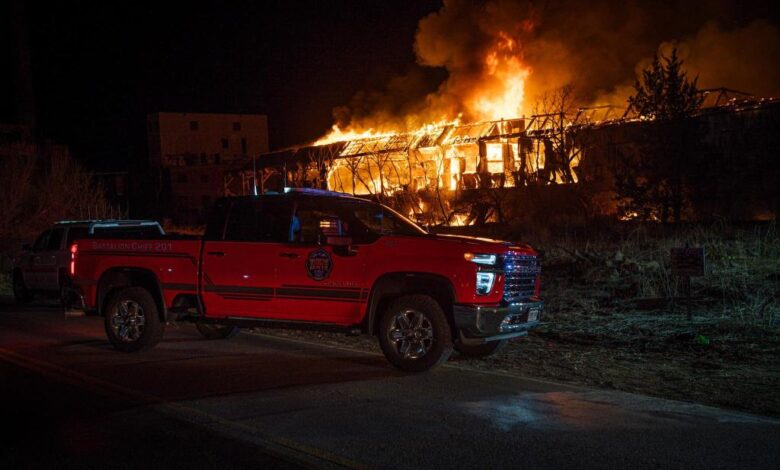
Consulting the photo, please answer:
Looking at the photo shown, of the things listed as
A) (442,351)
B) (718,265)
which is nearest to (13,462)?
(442,351)

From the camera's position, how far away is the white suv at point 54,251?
15.0 metres

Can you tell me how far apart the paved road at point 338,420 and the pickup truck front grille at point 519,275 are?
932 millimetres

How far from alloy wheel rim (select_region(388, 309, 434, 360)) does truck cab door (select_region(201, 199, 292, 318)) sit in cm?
151

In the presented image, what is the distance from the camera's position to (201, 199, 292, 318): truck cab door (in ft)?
30.6

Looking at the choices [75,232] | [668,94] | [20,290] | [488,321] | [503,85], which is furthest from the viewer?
[503,85]

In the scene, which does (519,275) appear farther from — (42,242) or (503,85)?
(503,85)

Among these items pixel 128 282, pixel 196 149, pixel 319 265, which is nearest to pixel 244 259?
pixel 319 265

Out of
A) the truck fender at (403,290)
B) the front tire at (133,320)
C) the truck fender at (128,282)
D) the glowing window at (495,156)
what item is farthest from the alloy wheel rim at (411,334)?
the glowing window at (495,156)

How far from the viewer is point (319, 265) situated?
29.5ft

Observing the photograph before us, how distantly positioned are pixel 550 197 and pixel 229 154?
4330 cm

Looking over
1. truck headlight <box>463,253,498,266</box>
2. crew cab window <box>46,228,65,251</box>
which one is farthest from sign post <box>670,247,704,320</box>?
crew cab window <box>46,228,65,251</box>

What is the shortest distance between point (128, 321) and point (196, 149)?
59686 mm

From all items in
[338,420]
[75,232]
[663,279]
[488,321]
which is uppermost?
[75,232]

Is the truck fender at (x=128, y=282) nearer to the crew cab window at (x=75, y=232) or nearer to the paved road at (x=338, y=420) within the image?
the paved road at (x=338, y=420)
